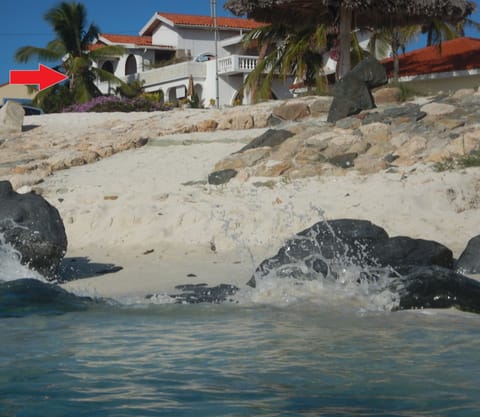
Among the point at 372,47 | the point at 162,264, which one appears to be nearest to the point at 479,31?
the point at 372,47

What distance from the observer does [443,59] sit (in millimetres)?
26234

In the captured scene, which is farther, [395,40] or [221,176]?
[395,40]

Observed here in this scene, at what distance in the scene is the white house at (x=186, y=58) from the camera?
128ft

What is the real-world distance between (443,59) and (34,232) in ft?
67.7

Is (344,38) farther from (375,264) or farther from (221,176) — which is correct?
(375,264)

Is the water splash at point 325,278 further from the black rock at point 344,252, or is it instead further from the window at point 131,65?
the window at point 131,65

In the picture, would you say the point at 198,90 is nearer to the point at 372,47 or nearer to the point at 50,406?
the point at 372,47

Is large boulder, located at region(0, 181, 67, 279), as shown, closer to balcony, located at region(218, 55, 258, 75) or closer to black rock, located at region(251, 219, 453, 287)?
black rock, located at region(251, 219, 453, 287)

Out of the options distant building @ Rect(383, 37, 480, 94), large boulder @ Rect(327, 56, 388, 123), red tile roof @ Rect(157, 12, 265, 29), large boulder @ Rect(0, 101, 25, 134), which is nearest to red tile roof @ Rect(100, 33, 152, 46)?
red tile roof @ Rect(157, 12, 265, 29)

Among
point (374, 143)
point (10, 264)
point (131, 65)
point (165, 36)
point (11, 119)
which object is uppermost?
point (165, 36)

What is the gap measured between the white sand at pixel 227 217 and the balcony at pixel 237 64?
25066mm

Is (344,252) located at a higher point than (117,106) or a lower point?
lower

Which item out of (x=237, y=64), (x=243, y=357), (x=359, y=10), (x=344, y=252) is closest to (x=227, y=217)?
(x=344, y=252)

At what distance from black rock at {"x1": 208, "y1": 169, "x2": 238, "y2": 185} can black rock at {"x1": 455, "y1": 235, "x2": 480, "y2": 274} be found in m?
5.36
